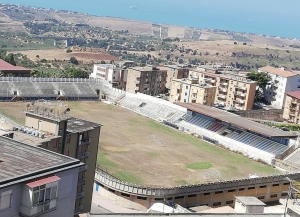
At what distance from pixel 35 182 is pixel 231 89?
77846mm

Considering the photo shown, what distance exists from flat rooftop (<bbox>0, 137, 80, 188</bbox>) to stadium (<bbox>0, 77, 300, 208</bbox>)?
84.2ft

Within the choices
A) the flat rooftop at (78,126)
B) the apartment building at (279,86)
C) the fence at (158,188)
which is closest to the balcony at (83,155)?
the flat rooftop at (78,126)

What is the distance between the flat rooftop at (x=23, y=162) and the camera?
54.4 ft

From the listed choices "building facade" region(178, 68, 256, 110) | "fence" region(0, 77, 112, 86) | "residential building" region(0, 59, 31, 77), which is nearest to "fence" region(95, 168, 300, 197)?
"fence" region(0, 77, 112, 86)

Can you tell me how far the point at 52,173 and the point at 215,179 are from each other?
37.6m

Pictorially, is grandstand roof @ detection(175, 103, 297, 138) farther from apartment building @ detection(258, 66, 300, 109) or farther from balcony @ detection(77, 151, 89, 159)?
balcony @ detection(77, 151, 89, 159)

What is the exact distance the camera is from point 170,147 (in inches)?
2557

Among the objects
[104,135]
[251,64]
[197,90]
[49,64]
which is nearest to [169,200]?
[104,135]

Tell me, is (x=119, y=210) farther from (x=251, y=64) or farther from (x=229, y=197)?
(x=251, y=64)

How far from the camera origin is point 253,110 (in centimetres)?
8781

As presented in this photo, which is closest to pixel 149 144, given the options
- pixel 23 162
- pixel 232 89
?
pixel 232 89

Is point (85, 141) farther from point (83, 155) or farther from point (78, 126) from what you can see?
point (78, 126)

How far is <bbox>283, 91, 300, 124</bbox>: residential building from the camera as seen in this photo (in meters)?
86.2

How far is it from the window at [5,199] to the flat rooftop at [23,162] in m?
0.32
